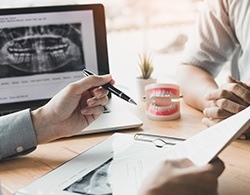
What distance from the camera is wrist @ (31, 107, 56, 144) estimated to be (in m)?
0.96

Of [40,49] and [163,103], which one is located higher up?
[40,49]

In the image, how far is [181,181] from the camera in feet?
1.99

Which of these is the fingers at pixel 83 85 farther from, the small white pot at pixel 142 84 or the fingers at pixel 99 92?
the small white pot at pixel 142 84

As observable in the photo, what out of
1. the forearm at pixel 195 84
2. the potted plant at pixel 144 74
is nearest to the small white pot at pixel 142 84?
the potted plant at pixel 144 74

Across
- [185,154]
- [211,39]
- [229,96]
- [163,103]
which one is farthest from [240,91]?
[211,39]

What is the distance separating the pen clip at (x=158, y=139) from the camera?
918mm

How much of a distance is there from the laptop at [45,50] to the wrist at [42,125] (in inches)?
10.3

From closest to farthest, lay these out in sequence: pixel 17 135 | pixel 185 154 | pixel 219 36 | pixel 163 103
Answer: pixel 185 154 → pixel 17 135 → pixel 163 103 → pixel 219 36

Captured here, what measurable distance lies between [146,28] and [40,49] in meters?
0.80

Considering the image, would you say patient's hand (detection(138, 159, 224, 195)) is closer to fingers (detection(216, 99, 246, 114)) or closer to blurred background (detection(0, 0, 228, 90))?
fingers (detection(216, 99, 246, 114))

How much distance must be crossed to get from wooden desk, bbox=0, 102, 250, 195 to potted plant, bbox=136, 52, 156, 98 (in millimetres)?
171

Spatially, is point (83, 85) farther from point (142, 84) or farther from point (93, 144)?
point (142, 84)

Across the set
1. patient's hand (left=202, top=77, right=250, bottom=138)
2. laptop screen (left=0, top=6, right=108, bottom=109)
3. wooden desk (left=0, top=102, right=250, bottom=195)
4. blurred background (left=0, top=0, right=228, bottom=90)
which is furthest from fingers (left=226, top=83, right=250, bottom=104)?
blurred background (left=0, top=0, right=228, bottom=90)

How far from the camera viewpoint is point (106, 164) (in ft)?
2.72
